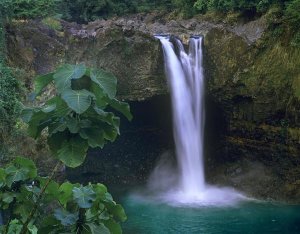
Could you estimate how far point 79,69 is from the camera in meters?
2.10

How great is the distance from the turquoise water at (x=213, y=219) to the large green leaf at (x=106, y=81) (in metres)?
8.70

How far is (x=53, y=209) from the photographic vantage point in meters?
2.31

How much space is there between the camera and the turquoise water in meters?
10.7

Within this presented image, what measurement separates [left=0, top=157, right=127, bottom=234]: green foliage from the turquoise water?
27.5ft

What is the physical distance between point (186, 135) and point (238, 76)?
2462mm

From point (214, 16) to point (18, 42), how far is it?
6.23m

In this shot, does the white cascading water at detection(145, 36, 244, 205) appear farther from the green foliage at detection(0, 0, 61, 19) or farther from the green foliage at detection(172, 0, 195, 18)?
the green foliage at detection(172, 0, 195, 18)

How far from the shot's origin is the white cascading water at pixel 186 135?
13344 mm

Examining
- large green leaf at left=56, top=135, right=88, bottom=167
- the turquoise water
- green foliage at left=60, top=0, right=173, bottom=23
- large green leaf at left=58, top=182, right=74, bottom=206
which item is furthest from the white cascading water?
large green leaf at left=56, top=135, right=88, bottom=167

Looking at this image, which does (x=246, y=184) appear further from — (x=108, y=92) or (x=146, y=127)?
(x=108, y=92)

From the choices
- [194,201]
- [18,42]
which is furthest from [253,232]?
[18,42]

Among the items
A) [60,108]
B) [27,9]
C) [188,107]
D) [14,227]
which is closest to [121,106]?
[60,108]

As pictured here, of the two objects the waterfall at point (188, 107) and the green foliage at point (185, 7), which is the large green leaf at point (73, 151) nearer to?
the waterfall at point (188, 107)

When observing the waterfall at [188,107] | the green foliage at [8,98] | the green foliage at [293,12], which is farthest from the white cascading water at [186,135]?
the green foliage at [8,98]
